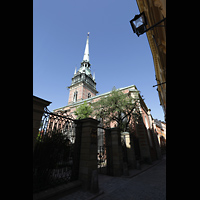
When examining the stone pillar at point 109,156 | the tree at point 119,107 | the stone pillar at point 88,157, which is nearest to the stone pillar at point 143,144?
the tree at point 119,107

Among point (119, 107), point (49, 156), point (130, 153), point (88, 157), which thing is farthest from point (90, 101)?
point (49, 156)

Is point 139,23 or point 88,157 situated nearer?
point 139,23

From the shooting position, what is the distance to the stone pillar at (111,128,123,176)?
7.05 m

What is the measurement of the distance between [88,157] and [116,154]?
3125 mm

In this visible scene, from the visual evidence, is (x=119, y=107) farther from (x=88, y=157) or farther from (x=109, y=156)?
(x=88, y=157)

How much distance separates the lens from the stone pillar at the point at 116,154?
7.05 metres

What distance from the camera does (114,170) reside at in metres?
7.09

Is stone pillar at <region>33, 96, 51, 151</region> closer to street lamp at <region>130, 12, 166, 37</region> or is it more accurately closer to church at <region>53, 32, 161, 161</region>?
street lamp at <region>130, 12, 166, 37</region>

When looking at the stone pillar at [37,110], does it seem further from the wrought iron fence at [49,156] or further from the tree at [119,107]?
the tree at [119,107]

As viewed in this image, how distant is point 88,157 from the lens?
4.84 meters
